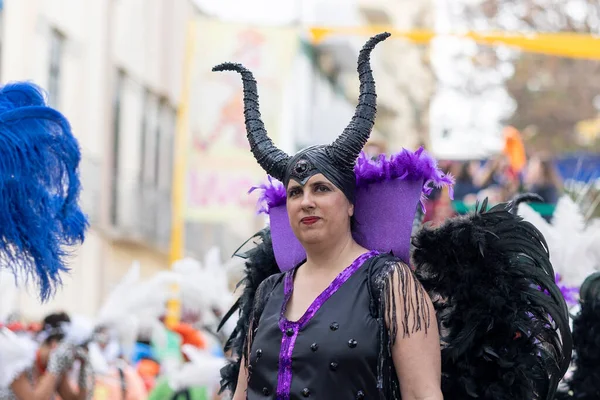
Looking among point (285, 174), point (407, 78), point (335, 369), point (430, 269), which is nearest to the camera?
point (335, 369)

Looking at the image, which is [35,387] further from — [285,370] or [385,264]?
[385,264]

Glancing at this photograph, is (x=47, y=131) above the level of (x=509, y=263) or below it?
above

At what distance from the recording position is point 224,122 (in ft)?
54.8

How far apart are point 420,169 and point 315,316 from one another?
629 mm

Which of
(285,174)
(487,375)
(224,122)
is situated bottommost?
(487,375)

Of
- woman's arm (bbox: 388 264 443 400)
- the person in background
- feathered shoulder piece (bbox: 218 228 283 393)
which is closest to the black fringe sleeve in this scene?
woman's arm (bbox: 388 264 443 400)

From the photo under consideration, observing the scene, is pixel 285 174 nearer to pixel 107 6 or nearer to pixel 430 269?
pixel 430 269

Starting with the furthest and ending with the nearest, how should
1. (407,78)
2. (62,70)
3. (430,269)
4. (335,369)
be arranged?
1. (407,78)
2. (62,70)
3. (430,269)
4. (335,369)

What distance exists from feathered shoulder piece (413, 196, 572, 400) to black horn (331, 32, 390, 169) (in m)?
0.56

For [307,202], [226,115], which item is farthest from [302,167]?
[226,115]

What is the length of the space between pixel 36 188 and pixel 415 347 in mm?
2021

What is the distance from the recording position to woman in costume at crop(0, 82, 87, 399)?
17.6 ft

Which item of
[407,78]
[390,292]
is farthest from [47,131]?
[407,78]

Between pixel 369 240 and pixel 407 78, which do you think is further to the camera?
pixel 407 78
